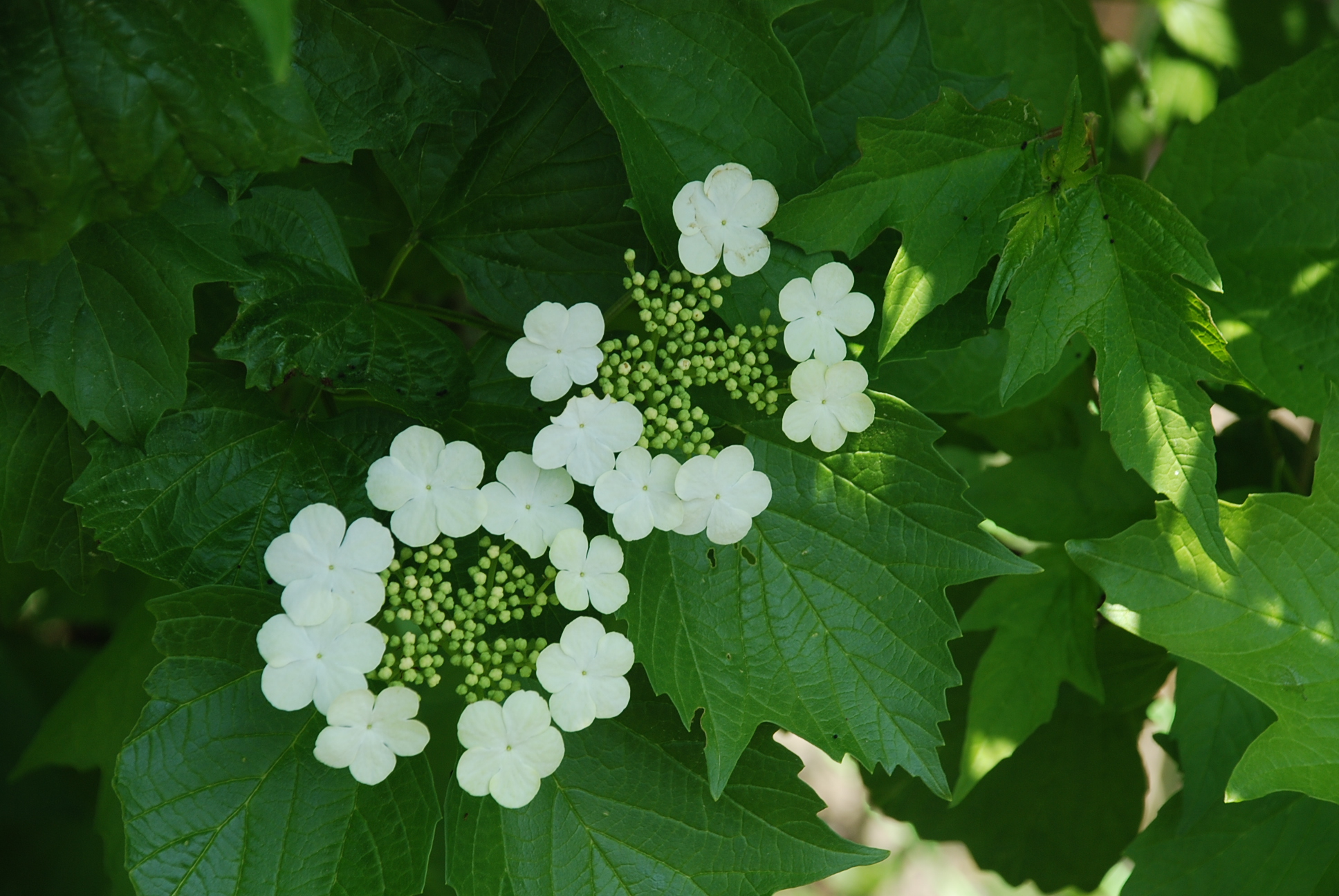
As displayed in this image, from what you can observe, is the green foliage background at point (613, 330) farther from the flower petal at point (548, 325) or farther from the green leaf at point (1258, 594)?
the flower petal at point (548, 325)

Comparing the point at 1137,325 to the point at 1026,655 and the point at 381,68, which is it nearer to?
the point at 1026,655

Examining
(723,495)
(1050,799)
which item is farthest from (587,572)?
(1050,799)

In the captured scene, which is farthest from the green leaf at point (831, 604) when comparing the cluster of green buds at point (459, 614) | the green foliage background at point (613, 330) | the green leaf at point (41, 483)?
the green leaf at point (41, 483)

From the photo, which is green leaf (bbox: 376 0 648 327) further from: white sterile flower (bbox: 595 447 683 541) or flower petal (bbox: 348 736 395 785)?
flower petal (bbox: 348 736 395 785)

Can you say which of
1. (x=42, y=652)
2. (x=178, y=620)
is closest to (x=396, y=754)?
(x=178, y=620)

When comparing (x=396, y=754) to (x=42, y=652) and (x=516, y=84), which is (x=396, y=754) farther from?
(x=42, y=652)

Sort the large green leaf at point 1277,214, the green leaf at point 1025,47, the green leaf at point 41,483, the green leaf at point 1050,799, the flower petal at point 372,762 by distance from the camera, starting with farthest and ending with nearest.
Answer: the green leaf at point 1050,799, the green leaf at point 1025,47, the large green leaf at point 1277,214, the green leaf at point 41,483, the flower petal at point 372,762
